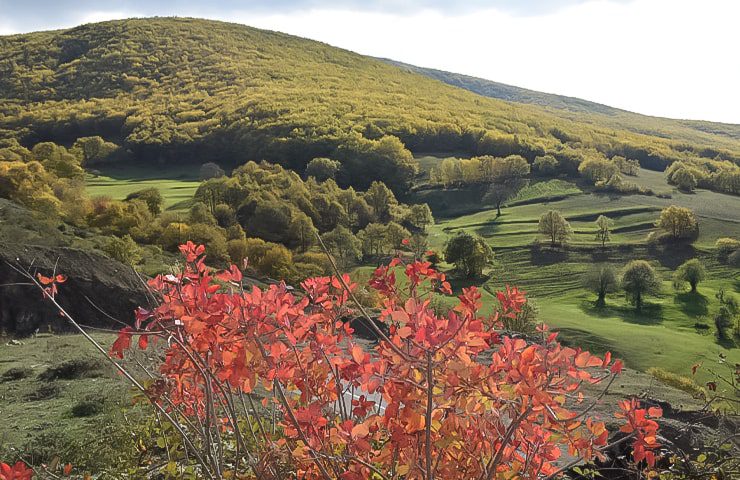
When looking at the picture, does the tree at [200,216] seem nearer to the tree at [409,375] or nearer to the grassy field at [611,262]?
the grassy field at [611,262]

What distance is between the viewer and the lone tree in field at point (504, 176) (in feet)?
250

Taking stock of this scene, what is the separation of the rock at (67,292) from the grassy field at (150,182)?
138ft

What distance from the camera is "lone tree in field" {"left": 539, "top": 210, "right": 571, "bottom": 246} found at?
5800 centimetres

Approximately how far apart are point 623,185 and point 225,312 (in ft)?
276

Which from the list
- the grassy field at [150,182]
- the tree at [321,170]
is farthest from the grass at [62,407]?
the tree at [321,170]

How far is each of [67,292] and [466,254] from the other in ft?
118

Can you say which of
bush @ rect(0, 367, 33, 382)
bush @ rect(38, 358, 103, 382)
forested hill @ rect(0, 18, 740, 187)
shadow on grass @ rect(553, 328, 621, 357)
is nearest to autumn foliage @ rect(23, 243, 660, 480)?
bush @ rect(38, 358, 103, 382)

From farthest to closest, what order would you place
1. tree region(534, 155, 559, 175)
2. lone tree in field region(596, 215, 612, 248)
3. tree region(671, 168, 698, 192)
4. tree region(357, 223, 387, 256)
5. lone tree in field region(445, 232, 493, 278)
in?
tree region(534, 155, 559, 175)
tree region(671, 168, 698, 192)
lone tree in field region(596, 215, 612, 248)
tree region(357, 223, 387, 256)
lone tree in field region(445, 232, 493, 278)

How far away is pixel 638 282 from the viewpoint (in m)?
44.2

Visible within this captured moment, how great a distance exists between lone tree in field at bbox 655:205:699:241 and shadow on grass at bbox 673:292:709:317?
14337 millimetres

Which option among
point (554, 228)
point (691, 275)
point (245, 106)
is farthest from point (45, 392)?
point (245, 106)

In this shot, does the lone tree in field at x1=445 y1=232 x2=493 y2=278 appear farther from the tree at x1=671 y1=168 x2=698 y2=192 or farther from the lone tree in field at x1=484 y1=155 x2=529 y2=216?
the tree at x1=671 y1=168 x2=698 y2=192

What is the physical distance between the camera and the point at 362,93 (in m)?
135

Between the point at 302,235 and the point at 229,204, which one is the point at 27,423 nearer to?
the point at 302,235
